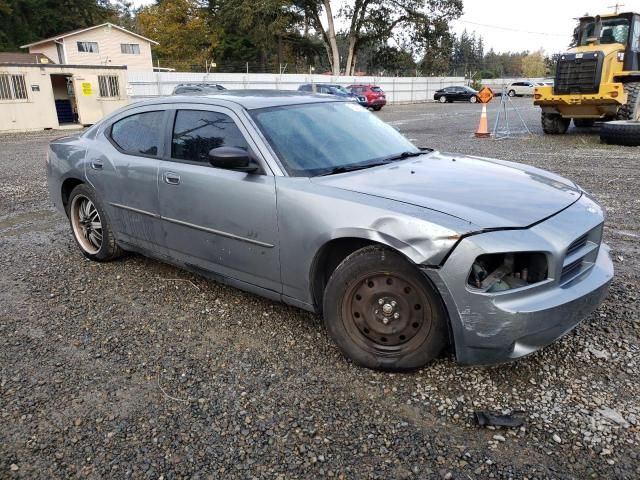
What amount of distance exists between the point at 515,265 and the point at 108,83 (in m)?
23.0

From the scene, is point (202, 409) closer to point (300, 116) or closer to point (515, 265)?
point (515, 265)

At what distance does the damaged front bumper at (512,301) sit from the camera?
2.41 metres

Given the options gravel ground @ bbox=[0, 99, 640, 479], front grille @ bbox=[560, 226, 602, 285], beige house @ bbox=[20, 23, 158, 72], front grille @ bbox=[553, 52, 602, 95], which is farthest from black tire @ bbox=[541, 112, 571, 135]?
beige house @ bbox=[20, 23, 158, 72]

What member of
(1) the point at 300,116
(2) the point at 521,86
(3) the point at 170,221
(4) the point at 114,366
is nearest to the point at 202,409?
(4) the point at 114,366

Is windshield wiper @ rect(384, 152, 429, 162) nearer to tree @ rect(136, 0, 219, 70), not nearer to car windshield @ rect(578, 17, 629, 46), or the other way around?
car windshield @ rect(578, 17, 629, 46)

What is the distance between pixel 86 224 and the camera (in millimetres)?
4730

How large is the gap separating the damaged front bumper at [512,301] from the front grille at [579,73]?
11549 mm

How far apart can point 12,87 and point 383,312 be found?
69.3 feet

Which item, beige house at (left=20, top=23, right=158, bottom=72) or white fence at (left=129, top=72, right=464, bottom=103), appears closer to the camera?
white fence at (left=129, top=72, right=464, bottom=103)

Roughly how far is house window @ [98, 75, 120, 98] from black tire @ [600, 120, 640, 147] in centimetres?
1929

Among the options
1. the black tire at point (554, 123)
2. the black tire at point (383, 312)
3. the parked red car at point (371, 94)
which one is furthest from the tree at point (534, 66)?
the black tire at point (383, 312)

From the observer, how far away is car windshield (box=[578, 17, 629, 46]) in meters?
12.5

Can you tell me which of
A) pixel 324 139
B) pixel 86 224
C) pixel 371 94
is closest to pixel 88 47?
pixel 371 94

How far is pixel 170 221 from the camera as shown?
12.3 feet
